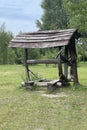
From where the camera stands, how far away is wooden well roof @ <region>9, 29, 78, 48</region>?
1570 centimetres

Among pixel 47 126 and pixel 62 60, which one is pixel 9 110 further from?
pixel 62 60

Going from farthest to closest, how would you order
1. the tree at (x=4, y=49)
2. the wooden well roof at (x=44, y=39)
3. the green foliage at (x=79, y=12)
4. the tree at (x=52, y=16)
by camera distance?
the tree at (x=52, y=16) → the tree at (x=4, y=49) → the wooden well roof at (x=44, y=39) → the green foliage at (x=79, y=12)

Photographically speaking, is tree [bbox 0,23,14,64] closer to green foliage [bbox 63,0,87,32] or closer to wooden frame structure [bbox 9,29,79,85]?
wooden frame structure [bbox 9,29,79,85]

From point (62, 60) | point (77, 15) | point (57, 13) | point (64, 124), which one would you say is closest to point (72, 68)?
point (62, 60)

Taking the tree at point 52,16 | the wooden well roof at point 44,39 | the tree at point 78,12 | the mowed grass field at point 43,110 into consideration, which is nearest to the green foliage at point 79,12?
the tree at point 78,12

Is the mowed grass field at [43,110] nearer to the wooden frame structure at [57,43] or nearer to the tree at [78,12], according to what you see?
the wooden frame structure at [57,43]

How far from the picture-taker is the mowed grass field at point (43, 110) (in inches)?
365

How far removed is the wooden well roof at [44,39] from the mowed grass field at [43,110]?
184 cm

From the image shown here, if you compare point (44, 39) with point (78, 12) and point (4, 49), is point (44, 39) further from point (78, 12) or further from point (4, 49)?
point (4, 49)

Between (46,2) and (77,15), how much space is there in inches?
1899

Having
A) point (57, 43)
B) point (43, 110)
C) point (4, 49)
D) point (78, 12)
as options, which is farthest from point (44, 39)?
point (4, 49)

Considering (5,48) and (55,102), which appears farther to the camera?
(5,48)

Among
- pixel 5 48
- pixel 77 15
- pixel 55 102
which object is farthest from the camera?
pixel 5 48

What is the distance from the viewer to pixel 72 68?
55.0 ft
